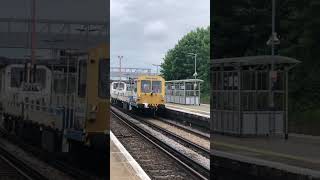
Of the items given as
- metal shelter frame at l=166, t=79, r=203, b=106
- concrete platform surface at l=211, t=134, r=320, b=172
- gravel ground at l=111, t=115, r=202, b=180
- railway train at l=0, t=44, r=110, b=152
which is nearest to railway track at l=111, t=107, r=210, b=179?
gravel ground at l=111, t=115, r=202, b=180

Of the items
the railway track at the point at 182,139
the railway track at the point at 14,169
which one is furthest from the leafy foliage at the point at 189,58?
the railway track at the point at 182,139

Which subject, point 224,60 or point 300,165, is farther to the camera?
point 224,60

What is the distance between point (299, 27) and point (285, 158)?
0.69 metres

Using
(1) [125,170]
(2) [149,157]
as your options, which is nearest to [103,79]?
(1) [125,170]

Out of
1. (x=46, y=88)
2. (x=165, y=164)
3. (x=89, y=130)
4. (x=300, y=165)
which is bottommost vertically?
(x=165, y=164)

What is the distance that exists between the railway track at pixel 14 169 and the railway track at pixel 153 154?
6.83ft

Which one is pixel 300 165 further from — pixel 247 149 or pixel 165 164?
pixel 165 164

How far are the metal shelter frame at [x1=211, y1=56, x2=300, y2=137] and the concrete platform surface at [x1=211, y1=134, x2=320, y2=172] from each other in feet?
0.15

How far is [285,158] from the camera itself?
256 cm

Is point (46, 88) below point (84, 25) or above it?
below

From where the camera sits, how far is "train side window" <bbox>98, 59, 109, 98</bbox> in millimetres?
2439

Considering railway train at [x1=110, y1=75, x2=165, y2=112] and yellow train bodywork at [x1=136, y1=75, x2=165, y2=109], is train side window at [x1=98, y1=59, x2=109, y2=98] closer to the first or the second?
yellow train bodywork at [x1=136, y1=75, x2=165, y2=109]

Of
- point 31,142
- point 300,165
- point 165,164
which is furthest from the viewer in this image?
point 165,164

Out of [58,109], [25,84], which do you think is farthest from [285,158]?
[25,84]
